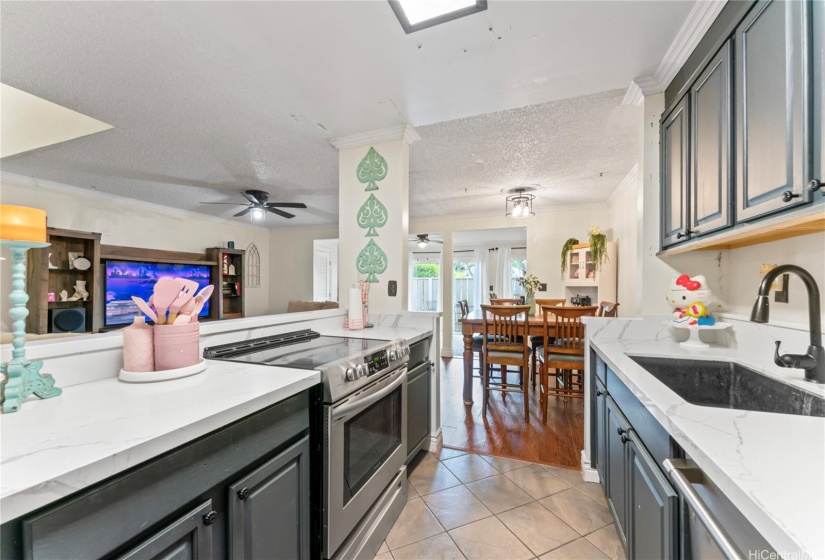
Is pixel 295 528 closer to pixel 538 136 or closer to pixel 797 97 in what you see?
pixel 797 97

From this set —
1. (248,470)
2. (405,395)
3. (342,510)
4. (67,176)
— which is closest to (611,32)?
(405,395)

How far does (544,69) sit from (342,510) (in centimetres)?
223

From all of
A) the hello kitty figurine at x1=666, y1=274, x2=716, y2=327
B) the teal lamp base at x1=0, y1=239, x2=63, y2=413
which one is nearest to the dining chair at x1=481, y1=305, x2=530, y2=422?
the hello kitty figurine at x1=666, y1=274, x2=716, y2=327

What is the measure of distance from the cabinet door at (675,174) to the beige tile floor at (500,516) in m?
1.48

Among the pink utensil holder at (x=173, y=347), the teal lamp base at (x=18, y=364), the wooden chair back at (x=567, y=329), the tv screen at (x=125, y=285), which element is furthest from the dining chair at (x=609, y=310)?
the tv screen at (x=125, y=285)

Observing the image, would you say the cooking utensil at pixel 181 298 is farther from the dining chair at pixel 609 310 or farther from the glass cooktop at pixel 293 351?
the dining chair at pixel 609 310

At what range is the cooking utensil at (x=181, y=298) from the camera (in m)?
1.12

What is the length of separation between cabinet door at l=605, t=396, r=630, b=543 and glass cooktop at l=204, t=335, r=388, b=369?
42.3 inches

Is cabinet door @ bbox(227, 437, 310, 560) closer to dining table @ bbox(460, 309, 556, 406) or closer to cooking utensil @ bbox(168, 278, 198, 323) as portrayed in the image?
cooking utensil @ bbox(168, 278, 198, 323)

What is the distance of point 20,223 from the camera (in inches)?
31.3

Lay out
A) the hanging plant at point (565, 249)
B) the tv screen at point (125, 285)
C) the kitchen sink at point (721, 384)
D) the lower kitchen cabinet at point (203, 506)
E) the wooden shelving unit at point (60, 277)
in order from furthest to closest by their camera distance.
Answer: the hanging plant at point (565, 249), the tv screen at point (125, 285), the wooden shelving unit at point (60, 277), the kitchen sink at point (721, 384), the lower kitchen cabinet at point (203, 506)

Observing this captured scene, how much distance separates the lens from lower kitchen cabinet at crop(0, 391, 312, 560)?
1.82 feet

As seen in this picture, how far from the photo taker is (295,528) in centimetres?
106

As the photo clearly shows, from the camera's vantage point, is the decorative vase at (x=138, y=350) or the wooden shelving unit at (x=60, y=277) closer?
the decorative vase at (x=138, y=350)
